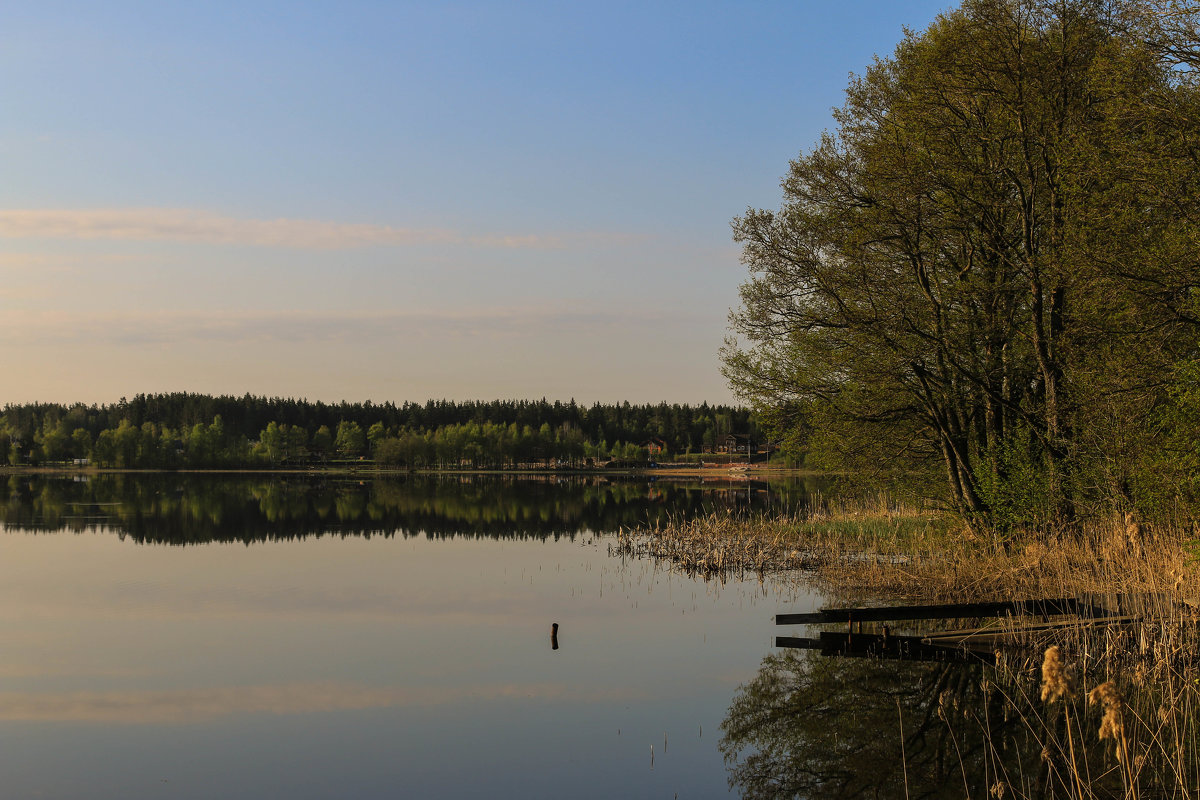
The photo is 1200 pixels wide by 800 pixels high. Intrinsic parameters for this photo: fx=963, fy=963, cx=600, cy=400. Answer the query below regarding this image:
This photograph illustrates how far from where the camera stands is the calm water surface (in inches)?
478

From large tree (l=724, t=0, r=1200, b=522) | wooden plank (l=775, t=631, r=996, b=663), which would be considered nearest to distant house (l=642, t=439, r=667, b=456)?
large tree (l=724, t=0, r=1200, b=522)

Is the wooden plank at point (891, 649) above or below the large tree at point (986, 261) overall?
below

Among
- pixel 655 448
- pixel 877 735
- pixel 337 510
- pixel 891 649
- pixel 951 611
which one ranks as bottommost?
pixel 337 510

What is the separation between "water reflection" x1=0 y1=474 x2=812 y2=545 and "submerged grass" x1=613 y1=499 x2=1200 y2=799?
11906mm

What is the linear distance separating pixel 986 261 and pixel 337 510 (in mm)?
42004

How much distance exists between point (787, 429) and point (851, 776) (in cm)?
1784

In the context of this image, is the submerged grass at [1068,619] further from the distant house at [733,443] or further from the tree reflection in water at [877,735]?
the distant house at [733,443]

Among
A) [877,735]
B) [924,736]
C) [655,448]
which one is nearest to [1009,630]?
[924,736]

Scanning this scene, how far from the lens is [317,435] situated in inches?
6777

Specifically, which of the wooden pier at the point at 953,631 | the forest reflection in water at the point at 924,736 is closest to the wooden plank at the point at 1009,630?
the wooden pier at the point at 953,631

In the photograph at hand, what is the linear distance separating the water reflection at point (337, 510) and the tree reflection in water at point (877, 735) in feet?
83.6

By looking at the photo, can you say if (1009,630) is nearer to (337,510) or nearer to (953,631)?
(953,631)

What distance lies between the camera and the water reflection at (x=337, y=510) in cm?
4372

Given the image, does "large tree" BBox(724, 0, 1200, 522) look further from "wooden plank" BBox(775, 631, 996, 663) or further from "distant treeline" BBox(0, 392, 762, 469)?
"distant treeline" BBox(0, 392, 762, 469)
